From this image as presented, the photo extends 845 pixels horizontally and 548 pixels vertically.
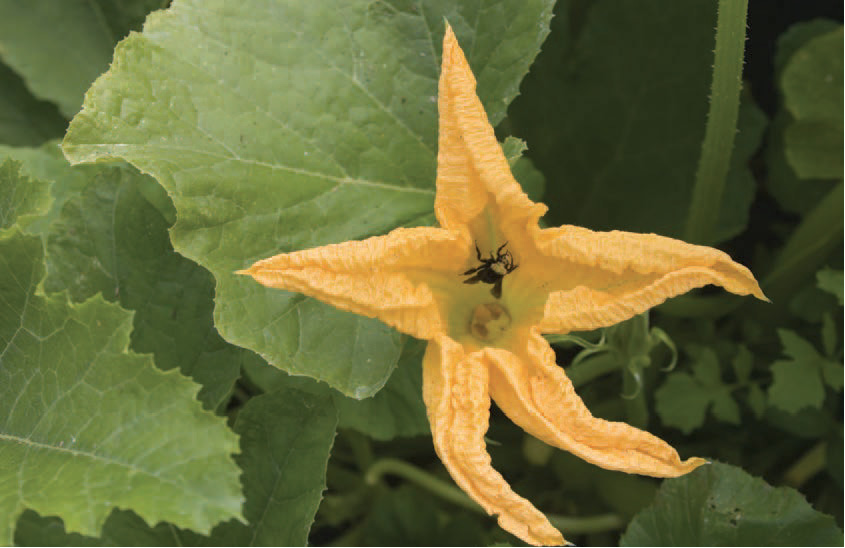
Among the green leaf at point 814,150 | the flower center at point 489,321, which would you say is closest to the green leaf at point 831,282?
the green leaf at point 814,150

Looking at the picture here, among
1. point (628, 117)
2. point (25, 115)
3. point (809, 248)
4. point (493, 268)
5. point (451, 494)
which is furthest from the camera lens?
point (25, 115)

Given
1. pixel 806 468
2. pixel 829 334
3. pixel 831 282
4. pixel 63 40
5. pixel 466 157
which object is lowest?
pixel 806 468

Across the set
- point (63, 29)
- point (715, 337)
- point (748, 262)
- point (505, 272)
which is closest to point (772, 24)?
point (748, 262)

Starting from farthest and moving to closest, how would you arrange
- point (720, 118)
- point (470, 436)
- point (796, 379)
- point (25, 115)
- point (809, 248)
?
point (25, 115), point (809, 248), point (796, 379), point (720, 118), point (470, 436)

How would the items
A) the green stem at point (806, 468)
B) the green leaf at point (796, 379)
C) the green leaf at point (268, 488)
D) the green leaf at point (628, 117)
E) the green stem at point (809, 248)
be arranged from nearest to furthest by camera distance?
the green leaf at point (268, 488), the green leaf at point (796, 379), the green stem at point (809, 248), the green stem at point (806, 468), the green leaf at point (628, 117)

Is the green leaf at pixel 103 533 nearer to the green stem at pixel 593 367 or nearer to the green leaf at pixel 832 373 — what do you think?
the green stem at pixel 593 367

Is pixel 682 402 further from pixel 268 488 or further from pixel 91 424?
pixel 91 424

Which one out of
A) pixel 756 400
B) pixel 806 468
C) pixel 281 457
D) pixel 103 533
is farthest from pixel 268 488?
pixel 806 468
